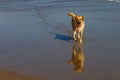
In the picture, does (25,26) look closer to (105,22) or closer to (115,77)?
(105,22)

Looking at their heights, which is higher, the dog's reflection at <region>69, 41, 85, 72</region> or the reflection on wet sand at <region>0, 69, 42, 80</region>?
the reflection on wet sand at <region>0, 69, 42, 80</region>

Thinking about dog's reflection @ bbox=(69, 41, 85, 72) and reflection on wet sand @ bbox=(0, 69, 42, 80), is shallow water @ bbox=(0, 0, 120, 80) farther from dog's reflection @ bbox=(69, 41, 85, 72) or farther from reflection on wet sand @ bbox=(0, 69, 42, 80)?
reflection on wet sand @ bbox=(0, 69, 42, 80)

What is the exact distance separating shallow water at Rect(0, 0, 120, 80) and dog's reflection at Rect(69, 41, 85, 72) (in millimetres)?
32

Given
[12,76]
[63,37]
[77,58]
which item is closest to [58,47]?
[77,58]

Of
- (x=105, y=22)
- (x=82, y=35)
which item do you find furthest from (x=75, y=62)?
(x=105, y=22)

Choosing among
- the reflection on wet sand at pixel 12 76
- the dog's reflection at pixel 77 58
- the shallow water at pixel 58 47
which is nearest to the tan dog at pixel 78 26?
the shallow water at pixel 58 47

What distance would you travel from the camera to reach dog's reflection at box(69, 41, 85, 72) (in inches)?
294

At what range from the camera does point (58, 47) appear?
9.27 metres

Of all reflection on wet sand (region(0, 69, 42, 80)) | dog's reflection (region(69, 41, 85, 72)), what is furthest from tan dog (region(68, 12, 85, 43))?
reflection on wet sand (region(0, 69, 42, 80))

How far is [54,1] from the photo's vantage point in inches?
858

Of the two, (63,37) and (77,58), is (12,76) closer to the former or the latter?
(77,58)

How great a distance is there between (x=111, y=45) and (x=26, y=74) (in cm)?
311

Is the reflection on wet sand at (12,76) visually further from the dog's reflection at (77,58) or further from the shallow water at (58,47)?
the dog's reflection at (77,58)

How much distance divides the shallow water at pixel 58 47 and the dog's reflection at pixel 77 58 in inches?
1.3
